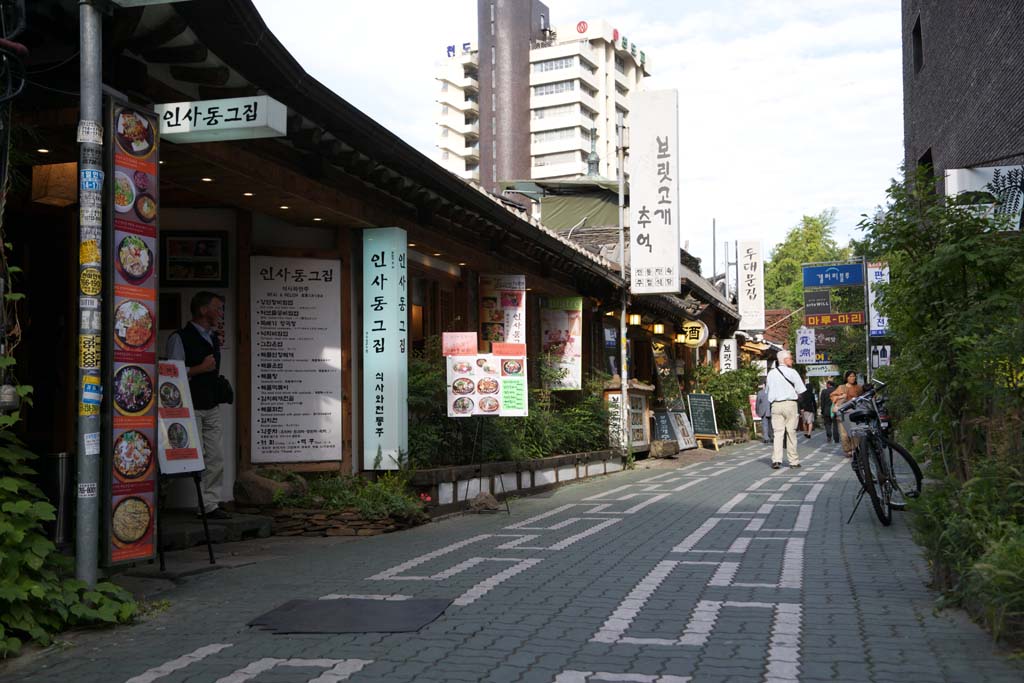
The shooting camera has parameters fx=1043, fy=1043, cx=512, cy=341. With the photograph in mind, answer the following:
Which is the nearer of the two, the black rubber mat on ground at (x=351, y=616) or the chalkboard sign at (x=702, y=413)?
the black rubber mat on ground at (x=351, y=616)

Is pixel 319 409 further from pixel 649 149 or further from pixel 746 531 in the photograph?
pixel 649 149

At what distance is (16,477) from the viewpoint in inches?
242

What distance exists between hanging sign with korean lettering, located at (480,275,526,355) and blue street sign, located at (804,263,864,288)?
10219 mm

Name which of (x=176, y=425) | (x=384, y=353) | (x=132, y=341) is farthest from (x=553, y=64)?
(x=132, y=341)

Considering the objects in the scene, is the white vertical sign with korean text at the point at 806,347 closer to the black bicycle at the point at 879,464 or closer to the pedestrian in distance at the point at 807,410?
the pedestrian in distance at the point at 807,410

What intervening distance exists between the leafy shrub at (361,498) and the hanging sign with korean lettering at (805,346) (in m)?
36.6

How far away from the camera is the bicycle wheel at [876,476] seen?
10250 mm

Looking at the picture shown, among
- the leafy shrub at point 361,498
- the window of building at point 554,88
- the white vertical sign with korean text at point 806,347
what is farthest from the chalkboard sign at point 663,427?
the window of building at point 554,88

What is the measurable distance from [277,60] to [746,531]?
20.3ft

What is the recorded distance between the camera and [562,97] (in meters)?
94.4

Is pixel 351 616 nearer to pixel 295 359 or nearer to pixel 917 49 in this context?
pixel 295 359

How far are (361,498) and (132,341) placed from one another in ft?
15.1

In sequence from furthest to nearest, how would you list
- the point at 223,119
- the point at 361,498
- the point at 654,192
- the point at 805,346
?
1. the point at 805,346
2. the point at 654,192
3. the point at 361,498
4. the point at 223,119

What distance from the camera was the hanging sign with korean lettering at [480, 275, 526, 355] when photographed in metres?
16.8
